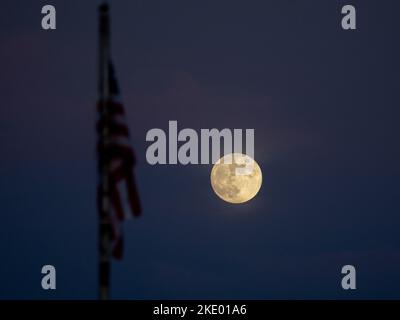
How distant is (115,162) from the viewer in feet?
95.7

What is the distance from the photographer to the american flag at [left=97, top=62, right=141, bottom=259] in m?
29.0

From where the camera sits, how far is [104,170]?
2922cm

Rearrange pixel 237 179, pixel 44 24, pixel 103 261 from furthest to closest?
pixel 237 179
pixel 44 24
pixel 103 261

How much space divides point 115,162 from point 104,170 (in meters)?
0.45

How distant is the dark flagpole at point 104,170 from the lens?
28.9 metres

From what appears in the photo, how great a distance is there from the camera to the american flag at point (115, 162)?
29.0m

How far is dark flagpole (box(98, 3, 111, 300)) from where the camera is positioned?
1137 inches
